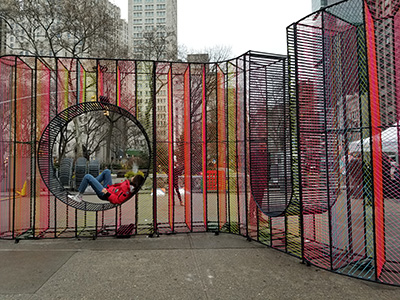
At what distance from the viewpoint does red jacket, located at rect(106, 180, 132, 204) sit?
5832mm

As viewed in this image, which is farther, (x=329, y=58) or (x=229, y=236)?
(x=229, y=236)

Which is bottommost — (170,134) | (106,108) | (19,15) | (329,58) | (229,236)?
(229,236)

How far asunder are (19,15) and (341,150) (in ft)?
58.2

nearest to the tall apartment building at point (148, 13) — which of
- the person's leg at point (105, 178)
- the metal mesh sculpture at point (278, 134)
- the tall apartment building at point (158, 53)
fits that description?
the tall apartment building at point (158, 53)

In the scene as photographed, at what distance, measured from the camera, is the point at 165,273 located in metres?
4.25

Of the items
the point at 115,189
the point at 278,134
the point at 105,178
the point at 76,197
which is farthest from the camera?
the point at 105,178

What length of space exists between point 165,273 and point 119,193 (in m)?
2.20

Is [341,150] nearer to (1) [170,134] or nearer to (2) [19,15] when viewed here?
(1) [170,134]

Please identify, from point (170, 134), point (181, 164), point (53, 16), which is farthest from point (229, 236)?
point (53, 16)

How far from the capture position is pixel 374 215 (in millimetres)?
3818

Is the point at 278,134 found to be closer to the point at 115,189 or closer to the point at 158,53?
the point at 115,189

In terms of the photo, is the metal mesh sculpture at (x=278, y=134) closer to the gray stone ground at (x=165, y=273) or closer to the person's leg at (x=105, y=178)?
the gray stone ground at (x=165, y=273)

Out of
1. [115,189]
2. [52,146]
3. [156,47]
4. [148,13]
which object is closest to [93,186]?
[115,189]

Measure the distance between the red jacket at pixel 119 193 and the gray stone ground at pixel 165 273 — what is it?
90 centimetres
